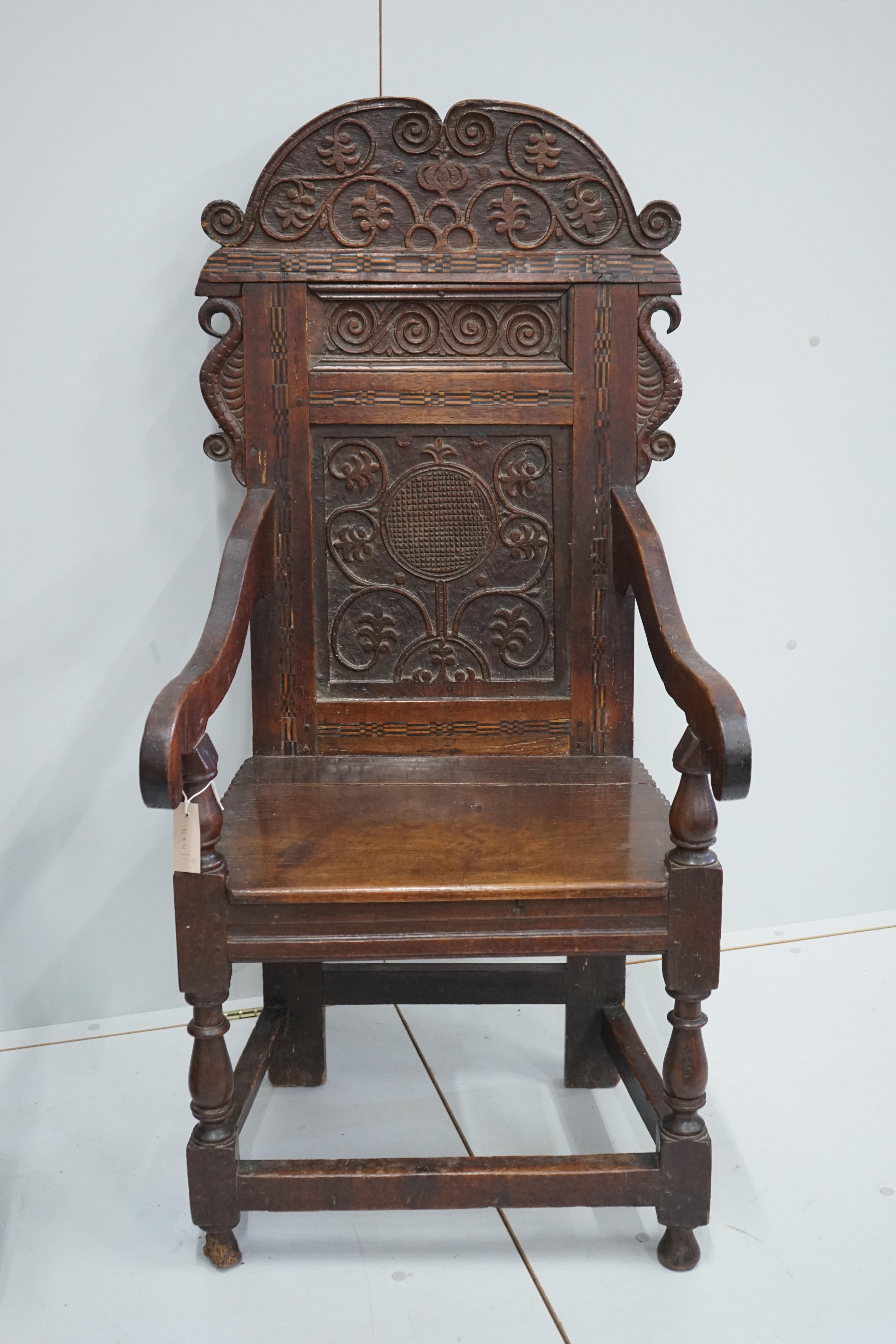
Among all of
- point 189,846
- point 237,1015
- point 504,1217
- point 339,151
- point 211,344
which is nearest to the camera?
point 189,846

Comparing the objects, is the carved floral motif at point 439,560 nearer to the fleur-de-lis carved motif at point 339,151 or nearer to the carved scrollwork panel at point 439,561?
the carved scrollwork panel at point 439,561

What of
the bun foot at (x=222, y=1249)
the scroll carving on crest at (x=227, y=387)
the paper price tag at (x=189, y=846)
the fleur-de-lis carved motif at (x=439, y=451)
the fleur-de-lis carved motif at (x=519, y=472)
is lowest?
the bun foot at (x=222, y=1249)

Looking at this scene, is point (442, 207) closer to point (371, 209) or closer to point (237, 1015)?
point (371, 209)

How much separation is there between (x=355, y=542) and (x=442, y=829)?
555mm

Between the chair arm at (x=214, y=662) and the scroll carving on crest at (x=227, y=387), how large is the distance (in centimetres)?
7

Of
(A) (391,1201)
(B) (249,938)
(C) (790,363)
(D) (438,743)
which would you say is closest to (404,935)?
(B) (249,938)

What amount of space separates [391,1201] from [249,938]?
418 mm

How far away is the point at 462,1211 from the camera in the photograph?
1.73m

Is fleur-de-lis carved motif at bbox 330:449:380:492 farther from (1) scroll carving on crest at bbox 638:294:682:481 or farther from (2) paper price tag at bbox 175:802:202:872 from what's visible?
(2) paper price tag at bbox 175:802:202:872

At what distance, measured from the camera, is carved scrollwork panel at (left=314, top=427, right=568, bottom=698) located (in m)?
1.91

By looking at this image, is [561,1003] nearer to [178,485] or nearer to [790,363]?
[178,485]

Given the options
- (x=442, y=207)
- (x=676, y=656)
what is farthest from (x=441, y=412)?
(x=676, y=656)

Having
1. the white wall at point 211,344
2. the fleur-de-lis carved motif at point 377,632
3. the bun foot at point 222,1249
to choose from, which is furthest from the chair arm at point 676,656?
the bun foot at point 222,1249

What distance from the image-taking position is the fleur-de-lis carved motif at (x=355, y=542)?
6.28ft
